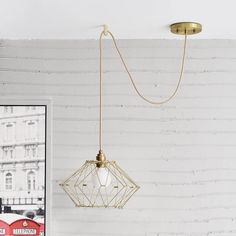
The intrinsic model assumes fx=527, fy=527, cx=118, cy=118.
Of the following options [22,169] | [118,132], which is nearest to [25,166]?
[22,169]

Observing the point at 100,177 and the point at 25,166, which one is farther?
the point at 25,166

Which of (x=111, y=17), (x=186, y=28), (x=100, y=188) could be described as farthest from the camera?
(x=100, y=188)

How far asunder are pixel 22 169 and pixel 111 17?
3.00ft

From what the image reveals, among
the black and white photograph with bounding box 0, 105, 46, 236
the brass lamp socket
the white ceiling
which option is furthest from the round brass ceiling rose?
the black and white photograph with bounding box 0, 105, 46, 236

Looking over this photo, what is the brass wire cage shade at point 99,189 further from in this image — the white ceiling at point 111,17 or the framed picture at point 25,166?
the white ceiling at point 111,17

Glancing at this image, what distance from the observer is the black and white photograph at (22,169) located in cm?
265

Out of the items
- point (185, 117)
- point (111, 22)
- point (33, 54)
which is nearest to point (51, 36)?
point (33, 54)

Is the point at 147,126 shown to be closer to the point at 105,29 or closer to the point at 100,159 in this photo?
the point at 100,159

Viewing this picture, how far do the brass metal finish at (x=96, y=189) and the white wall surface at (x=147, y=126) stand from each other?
0.03 m

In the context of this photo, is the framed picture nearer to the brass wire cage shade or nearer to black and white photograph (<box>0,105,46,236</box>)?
black and white photograph (<box>0,105,46,236</box>)

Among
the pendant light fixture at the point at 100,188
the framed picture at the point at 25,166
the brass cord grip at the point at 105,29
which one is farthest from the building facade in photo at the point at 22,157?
the brass cord grip at the point at 105,29

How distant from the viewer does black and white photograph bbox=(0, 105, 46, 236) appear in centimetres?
265

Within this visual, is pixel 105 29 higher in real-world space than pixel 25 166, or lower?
higher

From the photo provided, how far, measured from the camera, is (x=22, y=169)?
2.68 metres
